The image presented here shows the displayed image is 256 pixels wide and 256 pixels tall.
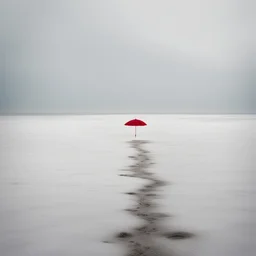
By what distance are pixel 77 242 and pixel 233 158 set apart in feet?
48.9

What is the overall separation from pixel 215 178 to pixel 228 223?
6.13 m

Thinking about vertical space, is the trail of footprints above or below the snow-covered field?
above

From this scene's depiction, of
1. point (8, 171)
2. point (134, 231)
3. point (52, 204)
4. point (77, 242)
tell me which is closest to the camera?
point (77, 242)

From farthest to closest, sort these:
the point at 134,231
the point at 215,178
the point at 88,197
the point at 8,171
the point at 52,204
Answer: the point at 8,171 < the point at 215,178 < the point at 88,197 < the point at 52,204 < the point at 134,231

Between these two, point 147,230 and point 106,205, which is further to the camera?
point 106,205

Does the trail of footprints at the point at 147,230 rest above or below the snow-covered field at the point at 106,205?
above

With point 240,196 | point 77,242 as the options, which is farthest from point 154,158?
point 77,242

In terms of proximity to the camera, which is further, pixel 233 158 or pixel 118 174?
pixel 233 158

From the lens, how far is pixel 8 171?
52.1ft

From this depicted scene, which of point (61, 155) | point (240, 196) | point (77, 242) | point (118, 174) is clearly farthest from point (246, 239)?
point (61, 155)

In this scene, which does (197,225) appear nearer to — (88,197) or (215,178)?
(88,197)

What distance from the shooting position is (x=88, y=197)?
10.8 metres

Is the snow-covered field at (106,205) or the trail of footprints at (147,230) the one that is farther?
the snow-covered field at (106,205)

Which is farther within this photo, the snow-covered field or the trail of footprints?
the snow-covered field
